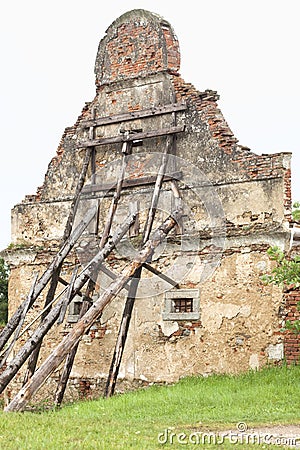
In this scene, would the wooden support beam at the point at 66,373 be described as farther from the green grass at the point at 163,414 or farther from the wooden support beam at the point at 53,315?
the green grass at the point at 163,414

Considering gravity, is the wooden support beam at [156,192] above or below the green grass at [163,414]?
above

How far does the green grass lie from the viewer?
7.85m

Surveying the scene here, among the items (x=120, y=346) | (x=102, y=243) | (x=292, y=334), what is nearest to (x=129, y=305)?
(x=120, y=346)

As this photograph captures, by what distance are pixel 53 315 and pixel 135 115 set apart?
418cm

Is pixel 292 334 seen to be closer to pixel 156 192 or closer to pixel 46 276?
pixel 156 192

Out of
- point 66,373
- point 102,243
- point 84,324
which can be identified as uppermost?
point 102,243

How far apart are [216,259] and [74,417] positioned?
4.17 meters

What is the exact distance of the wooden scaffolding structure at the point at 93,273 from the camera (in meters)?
11.8

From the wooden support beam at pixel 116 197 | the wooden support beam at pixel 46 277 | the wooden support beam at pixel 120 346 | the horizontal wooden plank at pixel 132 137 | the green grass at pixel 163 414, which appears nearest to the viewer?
the green grass at pixel 163 414

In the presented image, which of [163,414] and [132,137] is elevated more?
[132,137]

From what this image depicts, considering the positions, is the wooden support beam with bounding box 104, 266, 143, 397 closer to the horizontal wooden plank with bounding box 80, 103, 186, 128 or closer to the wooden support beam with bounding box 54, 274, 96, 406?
the wooden support beam with bounding box 54, 274, 96, 406

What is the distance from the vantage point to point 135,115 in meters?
14.5

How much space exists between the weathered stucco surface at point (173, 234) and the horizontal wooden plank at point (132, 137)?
143 millimetres

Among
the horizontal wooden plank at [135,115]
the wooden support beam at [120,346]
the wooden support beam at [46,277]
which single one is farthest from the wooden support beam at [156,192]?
the wooden support beam at [46,277]
